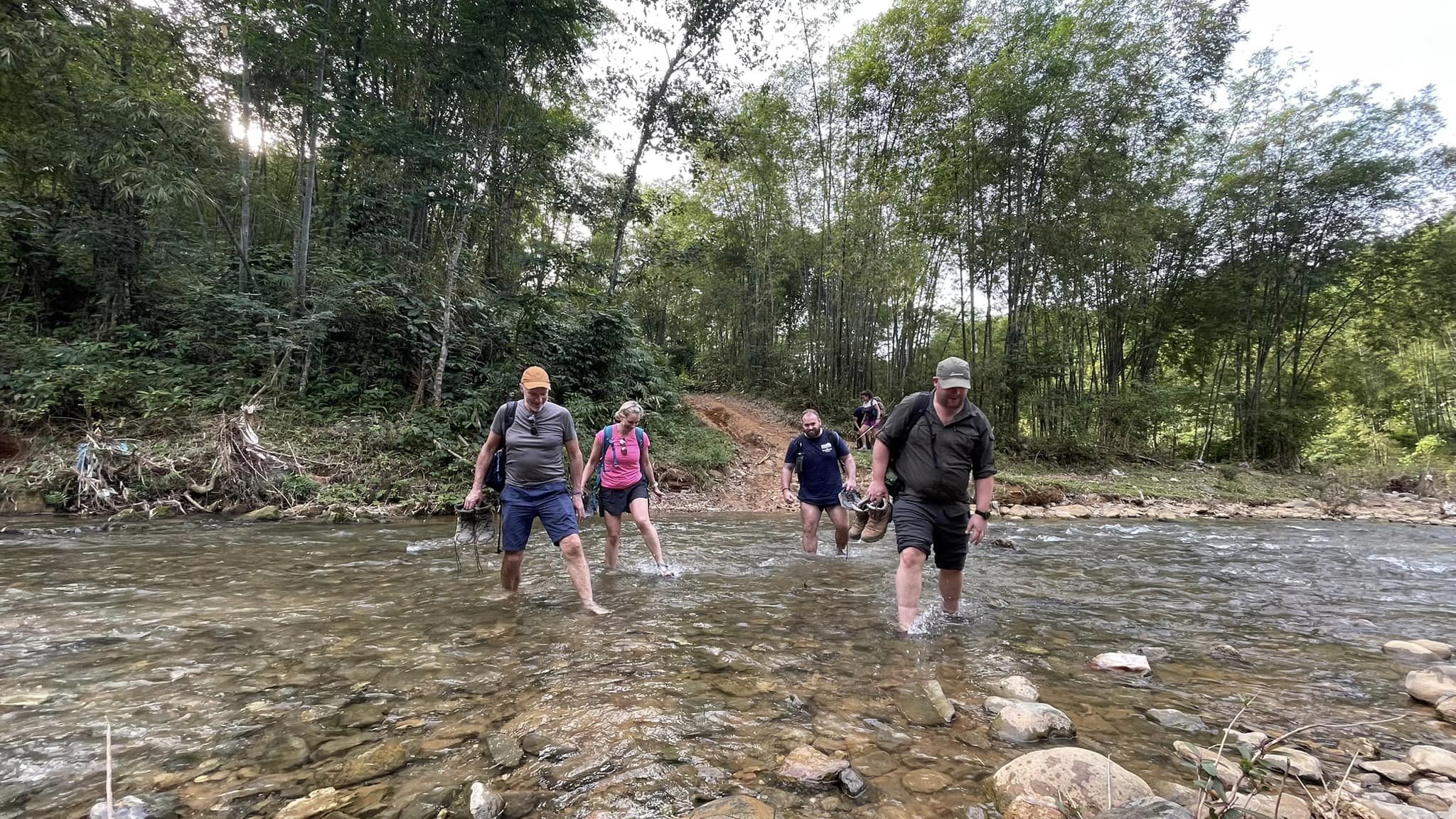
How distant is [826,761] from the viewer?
2197 millimetres

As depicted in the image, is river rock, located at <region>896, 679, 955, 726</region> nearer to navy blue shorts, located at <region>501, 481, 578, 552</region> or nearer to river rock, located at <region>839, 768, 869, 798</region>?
river rock, located at <region>839, 768, 869, 798</region>

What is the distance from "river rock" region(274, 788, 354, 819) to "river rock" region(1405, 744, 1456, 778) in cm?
400

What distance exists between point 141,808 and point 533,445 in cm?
275

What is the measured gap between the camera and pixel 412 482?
30.5ft

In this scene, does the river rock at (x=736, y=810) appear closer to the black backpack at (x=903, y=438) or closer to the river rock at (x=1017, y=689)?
the river rock at (x=1017, y=689)

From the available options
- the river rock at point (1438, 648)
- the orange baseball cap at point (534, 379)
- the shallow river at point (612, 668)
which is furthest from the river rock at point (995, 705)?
the orange baseball cap at point (534, 379)

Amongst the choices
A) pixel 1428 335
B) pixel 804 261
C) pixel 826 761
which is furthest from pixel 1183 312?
pixel 826 761

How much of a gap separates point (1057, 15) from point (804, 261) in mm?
12817

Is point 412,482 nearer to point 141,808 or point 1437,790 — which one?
point 141,808

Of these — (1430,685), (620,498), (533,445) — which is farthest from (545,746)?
(1430,685)

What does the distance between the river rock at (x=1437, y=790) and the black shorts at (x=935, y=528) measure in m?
2.09

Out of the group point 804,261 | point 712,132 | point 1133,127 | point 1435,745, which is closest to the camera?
point 1435,745

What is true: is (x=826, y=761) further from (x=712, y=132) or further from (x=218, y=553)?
(x=712, y=132)

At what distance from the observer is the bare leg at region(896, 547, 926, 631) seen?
12.3 ft
